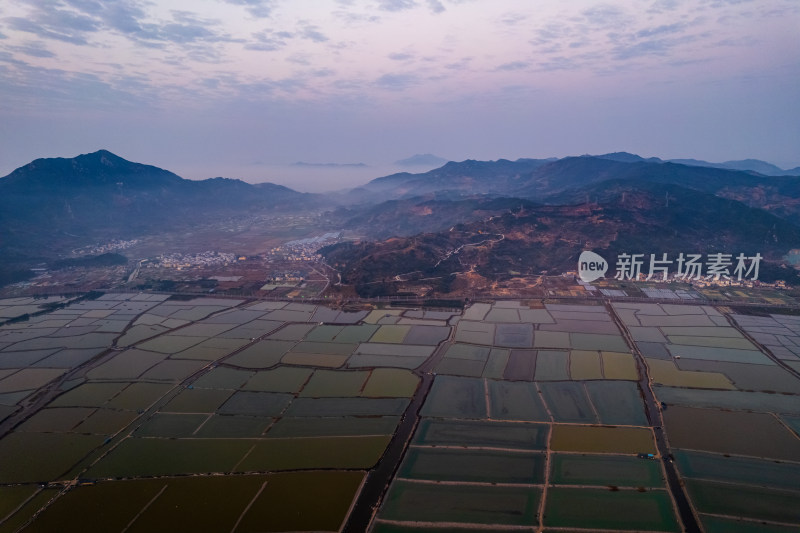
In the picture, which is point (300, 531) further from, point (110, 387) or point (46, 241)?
point (46, 241)

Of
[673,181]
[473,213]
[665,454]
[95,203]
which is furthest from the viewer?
[95,203]

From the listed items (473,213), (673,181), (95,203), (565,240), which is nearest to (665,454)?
(565,240)

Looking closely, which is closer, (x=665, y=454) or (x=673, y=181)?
(x=665, y=454)

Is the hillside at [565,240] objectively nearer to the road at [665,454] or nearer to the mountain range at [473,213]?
the mountain range at [473,213]

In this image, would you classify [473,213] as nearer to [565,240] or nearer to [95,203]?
[565,240]

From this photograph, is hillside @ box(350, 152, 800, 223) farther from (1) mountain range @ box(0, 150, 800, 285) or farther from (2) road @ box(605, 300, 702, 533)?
(2) road @ box(605, 300, 702, 533)

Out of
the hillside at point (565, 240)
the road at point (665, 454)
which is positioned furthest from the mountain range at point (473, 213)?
the road at point (665, 454)

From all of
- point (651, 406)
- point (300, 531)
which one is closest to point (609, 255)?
point (651, 406)

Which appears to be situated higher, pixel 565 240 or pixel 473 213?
pixel 473 213

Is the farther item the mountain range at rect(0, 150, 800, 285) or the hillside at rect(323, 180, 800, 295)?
the mountain range at rect(0, 150, 800, 285)

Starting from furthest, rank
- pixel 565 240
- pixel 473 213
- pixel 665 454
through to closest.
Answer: pixel 473 213
pixel 565 240
pixel 665 454

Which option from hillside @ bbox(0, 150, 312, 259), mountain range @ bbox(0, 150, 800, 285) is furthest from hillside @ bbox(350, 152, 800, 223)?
hillside @ bbox(0, 150, 312, 259)
